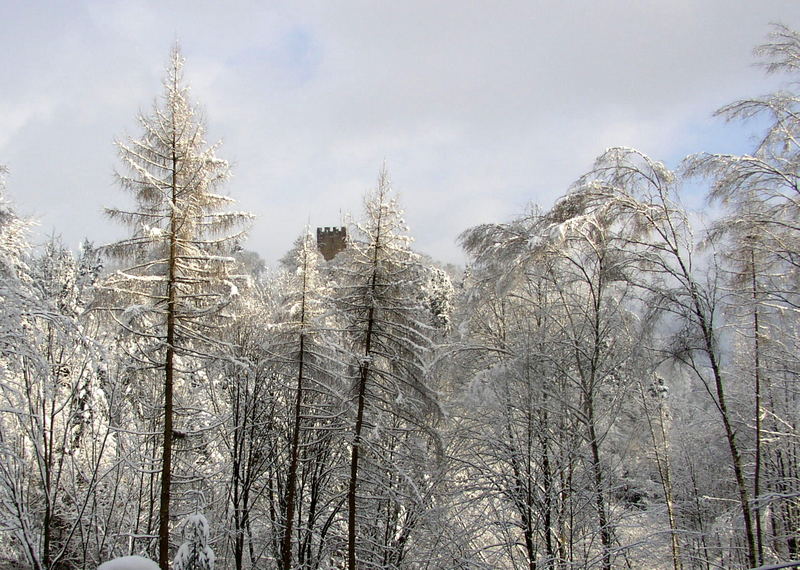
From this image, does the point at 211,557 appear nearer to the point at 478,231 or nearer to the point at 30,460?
the point at 478,231

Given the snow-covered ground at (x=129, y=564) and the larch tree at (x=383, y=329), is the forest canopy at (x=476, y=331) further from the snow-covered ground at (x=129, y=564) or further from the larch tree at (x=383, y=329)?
the snow-covered ground at (x=129, y=564)

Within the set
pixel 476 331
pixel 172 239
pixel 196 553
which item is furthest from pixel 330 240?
pixel 196 553

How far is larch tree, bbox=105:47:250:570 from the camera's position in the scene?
8828mm

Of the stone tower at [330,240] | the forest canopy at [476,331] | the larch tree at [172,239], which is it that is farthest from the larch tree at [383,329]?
the stone tower at [330,240]

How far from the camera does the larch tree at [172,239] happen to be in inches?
348

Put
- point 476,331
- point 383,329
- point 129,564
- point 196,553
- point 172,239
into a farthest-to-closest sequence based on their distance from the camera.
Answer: point 476,331 < point 383,329 < point 172,239 < point 196,553 < point 129,564

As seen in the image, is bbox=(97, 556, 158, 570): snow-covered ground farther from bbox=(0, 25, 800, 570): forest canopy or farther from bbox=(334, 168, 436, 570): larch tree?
bbox=(334, 168, 436, 570): larch tree

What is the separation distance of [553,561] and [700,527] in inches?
574

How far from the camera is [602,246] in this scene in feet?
29.9

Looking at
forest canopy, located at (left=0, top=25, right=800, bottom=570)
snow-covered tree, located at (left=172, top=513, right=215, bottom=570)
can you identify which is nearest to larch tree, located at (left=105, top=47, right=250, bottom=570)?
forest canopy, located at (left=0, top=25, right=800, bottom=570)

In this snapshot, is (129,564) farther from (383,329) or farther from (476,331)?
(476,331)

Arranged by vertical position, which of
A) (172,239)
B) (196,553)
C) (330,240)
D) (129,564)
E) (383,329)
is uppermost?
(330,240)

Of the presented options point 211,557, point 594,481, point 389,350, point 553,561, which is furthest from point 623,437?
point 211,557

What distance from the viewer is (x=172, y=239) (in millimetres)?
8922
